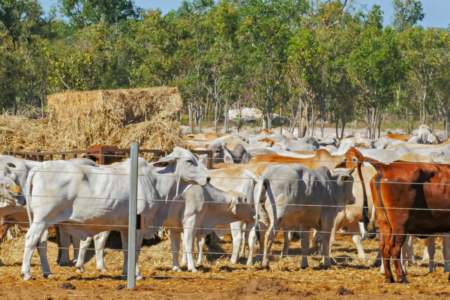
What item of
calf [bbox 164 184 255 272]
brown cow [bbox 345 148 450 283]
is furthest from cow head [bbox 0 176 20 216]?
brown cow [bbox 345 148 450 283]

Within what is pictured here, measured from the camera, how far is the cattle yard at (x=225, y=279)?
691 cm

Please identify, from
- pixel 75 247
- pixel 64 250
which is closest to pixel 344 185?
pixel 75 247

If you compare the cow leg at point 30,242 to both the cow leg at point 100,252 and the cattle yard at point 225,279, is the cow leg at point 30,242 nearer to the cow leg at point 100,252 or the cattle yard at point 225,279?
the cattle yard at point 225,279

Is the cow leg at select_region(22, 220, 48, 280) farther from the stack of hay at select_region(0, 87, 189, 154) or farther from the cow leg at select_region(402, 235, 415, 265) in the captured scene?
the cow leg at select_region(402, 235, 415, 265)

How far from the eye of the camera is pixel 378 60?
4072 centimetres

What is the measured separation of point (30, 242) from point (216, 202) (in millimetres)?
3174

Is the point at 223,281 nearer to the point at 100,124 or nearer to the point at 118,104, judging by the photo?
the point at 100,124

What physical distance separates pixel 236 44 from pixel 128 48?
1358 centimetres

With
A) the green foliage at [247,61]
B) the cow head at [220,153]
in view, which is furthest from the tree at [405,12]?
the cow head at [220,153]

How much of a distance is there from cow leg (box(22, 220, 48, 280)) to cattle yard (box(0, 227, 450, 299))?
0.16 meters

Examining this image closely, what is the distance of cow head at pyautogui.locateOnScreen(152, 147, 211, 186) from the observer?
9.35 meters

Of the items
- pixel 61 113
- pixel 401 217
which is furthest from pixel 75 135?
pixel 401 217

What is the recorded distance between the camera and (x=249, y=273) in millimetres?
9367

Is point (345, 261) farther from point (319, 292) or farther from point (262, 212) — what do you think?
point (319, 292)
